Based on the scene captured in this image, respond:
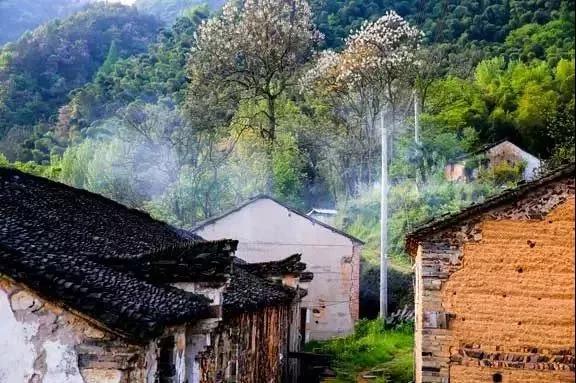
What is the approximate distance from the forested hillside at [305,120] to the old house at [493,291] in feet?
64.0

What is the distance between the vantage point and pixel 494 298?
9227 millimetres

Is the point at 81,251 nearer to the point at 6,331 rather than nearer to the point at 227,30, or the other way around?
the point at 6,331

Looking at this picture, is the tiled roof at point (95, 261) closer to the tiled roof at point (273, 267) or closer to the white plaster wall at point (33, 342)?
the white plaster wall at point (33, 342)

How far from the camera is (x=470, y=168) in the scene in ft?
121

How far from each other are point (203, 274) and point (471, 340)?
3.67 metres

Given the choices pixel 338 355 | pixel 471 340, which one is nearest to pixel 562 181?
pixel 471 340

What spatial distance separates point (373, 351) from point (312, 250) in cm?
551

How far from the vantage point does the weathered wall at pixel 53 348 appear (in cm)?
817

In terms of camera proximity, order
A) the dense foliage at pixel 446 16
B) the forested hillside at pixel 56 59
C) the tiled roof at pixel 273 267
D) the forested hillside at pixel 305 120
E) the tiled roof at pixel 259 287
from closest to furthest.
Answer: the tiled roof at pixel 259 287
the dense foliage at pixel 446 16
the tiled roof at pixel 273 267
the forested hillside at pixel 305 120
the forested hillside at pixel 56 59

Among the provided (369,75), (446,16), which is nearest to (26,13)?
(369,75)

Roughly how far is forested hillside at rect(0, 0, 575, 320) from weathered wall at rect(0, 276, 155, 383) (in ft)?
76.8

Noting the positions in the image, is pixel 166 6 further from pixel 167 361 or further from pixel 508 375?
pixel 508 375

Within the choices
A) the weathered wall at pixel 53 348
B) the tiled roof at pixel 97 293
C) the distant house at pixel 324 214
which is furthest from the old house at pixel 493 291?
the distant house at pixel 324 214

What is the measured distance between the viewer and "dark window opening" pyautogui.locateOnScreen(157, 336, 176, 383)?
388 inches
